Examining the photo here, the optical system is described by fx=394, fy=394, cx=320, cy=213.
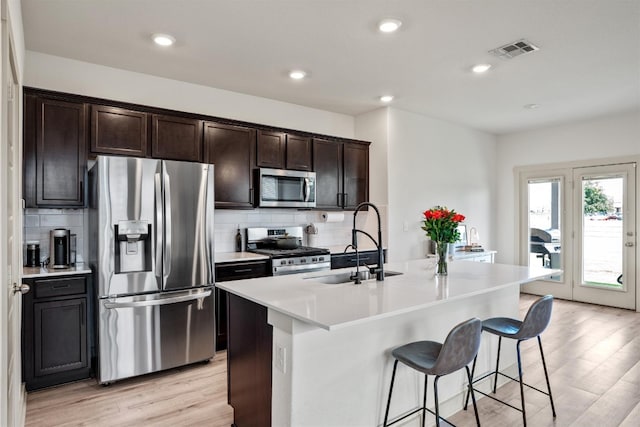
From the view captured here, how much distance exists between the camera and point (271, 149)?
14.5 feet

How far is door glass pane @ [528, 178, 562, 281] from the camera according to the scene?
20.1 ft

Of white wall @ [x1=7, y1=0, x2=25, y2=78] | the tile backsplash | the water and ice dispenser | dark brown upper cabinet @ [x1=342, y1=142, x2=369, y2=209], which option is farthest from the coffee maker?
dark brown upper cabinet @ [x1=342, y1=142, x2=369, y2=209]

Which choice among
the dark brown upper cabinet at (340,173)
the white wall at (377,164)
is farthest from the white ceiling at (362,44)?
the dark brown upper cabinet at (340,173)

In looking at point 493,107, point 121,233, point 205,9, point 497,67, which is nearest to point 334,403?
point 121,233

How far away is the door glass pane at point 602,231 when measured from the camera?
18.2 ft

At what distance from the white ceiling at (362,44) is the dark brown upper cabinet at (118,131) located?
510 millimetres

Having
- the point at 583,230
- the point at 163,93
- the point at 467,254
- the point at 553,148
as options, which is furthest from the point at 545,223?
the point at 163,93

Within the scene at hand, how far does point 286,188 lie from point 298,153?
0.47 meters

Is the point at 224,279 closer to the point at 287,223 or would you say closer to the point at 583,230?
the point at 287,223

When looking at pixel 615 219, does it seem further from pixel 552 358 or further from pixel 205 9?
pixel 205 9

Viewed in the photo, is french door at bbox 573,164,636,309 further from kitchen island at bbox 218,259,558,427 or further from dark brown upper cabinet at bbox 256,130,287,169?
dark brown upper cabinet at bbox 256,130,287,169

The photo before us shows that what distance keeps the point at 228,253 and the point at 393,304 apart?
8.83 ft

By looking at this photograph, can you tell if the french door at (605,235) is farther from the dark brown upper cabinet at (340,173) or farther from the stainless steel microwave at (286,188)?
the stainless steel microwave at (286,188)

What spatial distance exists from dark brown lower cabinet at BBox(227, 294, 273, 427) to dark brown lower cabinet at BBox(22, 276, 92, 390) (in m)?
1.40
